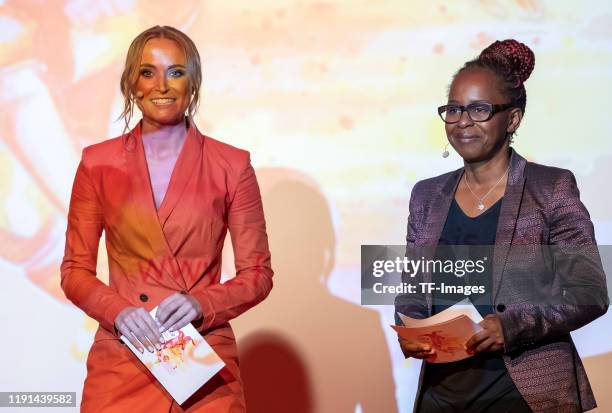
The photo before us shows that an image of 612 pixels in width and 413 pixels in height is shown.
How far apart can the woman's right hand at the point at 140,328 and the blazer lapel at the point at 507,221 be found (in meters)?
1.06

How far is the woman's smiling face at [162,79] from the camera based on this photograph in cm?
264

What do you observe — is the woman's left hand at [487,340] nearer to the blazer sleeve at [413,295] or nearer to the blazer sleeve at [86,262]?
the blazer sleeve at [413,295]

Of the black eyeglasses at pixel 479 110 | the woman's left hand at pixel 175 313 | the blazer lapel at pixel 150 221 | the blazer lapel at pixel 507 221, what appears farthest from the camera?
the black eyeglasses at pixel 479 110

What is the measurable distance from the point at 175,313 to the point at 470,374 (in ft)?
3.00

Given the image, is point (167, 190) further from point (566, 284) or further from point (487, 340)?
point (566, 284)

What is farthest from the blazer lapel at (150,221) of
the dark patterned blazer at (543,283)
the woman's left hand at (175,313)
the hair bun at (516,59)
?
the hair bun at (516,59)

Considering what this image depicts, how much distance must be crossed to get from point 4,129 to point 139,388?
1.59 metres

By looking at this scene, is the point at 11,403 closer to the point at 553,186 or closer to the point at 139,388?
the point at 139,388

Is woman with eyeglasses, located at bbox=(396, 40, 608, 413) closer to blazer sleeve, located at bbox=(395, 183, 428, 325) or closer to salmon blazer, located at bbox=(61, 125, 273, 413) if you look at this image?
blazer sleeve, located at bbox=(395, 183, 428, 325)

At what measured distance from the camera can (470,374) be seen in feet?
9.00

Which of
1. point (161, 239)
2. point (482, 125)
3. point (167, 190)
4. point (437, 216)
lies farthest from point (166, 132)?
point (482, 125)

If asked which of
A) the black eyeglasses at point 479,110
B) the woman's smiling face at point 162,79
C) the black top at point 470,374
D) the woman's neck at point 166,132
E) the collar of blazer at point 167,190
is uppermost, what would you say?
the woman's smiling face at point 162,79

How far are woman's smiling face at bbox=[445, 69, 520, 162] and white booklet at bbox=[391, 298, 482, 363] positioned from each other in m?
0.50

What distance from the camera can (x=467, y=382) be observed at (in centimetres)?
274
